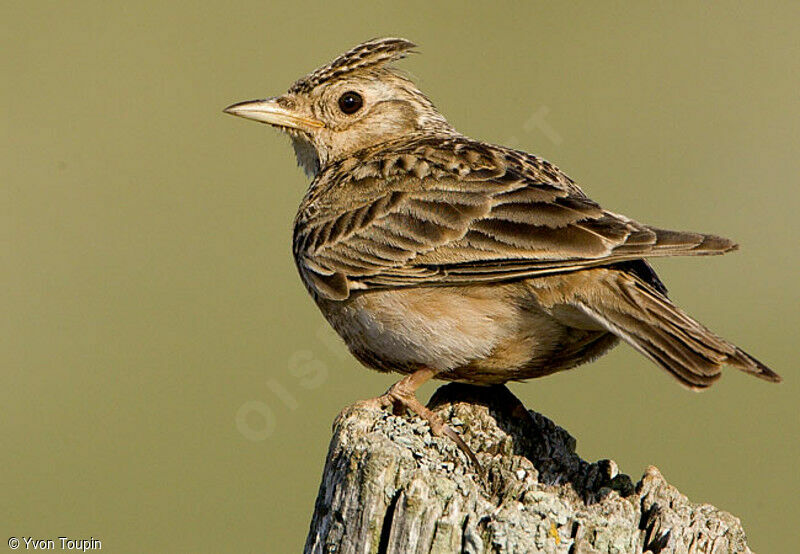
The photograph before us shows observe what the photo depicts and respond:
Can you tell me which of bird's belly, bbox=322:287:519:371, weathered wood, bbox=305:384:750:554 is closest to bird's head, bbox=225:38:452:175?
bird's belly, bbox=322:287:519:371

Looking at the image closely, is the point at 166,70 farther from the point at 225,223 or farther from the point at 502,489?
the point at 502,489

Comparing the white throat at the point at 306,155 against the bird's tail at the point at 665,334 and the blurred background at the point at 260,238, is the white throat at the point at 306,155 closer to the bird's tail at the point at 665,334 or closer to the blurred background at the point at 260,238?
the blurred background at the point at 260,238

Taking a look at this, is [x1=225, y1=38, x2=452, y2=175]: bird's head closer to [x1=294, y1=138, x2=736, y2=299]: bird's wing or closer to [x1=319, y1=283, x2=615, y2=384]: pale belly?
[x1=294, y1=138, x2=736, y2=299]: bird's wing

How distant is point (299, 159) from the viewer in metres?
9.17

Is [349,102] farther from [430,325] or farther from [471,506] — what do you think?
[471,506]

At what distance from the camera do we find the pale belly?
22.2 feet

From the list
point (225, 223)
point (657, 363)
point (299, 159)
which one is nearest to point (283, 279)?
point (225, 223)

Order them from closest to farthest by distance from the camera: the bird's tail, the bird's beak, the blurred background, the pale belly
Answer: the bird's tail
the pale belly
the bird's beak
the blurred background

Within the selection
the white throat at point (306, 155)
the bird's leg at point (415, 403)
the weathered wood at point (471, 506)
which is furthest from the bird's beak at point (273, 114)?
the weathered wood at point (471, 506)

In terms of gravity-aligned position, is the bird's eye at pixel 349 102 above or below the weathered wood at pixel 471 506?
above

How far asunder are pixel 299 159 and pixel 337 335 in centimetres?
201

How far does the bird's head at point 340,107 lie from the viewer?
29.0ft

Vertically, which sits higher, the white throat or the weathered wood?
the white throat

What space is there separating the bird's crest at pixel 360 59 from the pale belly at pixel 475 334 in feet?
7.34
